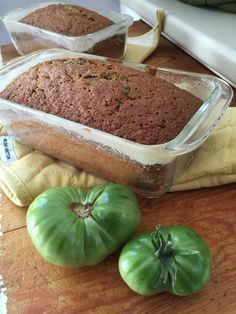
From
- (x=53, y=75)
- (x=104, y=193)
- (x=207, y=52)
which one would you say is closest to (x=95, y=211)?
(x=104, y=193)


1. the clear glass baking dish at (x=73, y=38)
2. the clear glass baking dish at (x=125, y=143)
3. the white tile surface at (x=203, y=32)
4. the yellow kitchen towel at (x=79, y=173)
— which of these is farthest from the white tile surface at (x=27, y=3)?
the yellow kitchen towel at (x=79, y=173)

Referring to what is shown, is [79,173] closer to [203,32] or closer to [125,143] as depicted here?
[125,143]

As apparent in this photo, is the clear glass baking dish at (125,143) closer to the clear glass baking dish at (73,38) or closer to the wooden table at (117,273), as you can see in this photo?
the wooden table at (117,273)

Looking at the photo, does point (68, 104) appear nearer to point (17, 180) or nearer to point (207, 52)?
point (17, 180)

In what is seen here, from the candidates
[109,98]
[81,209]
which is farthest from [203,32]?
[81,209]

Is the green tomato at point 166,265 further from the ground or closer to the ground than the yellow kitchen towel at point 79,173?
further from the ground
